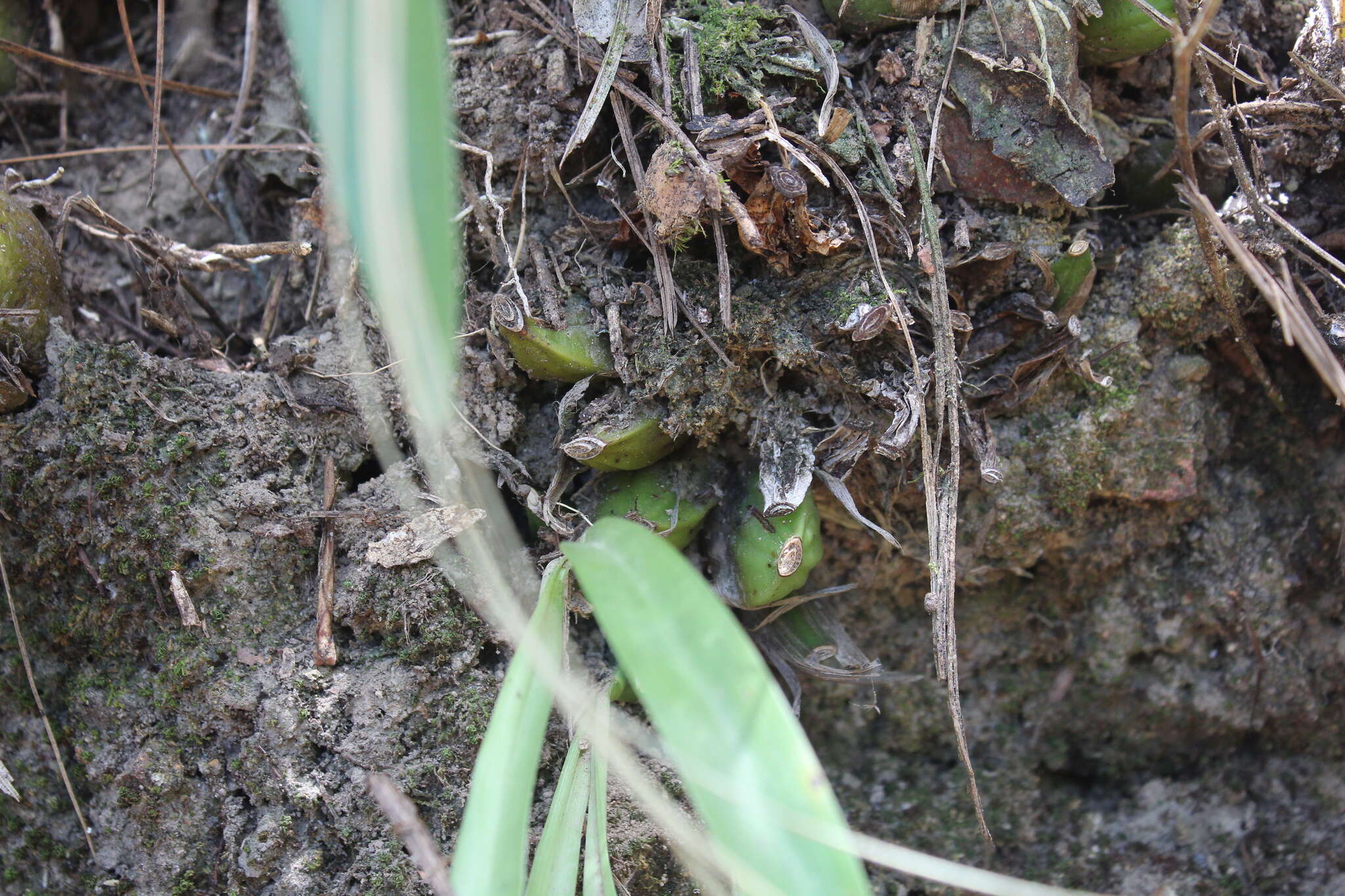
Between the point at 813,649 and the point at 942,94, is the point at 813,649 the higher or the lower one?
the lower one

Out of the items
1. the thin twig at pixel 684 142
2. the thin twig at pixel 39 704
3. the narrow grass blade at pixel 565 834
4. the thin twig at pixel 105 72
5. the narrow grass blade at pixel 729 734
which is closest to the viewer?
the narrow grass blade at pixel 729 734

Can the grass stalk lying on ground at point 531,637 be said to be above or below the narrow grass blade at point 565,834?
above

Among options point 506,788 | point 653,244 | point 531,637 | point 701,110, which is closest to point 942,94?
point 701,110

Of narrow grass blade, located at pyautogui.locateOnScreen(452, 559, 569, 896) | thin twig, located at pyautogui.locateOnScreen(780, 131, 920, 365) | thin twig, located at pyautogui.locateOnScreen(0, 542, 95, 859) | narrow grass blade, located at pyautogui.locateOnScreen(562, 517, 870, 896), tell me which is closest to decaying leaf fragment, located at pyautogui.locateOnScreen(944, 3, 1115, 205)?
thin twig, located at pyautogui.locateOnScreen(780, 131, 920, 365)

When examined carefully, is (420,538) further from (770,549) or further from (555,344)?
(770,549)

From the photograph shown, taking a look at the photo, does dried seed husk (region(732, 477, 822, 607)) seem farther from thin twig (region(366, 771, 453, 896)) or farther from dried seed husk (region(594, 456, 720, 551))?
thin twig (region(366, 771, 453, 896))

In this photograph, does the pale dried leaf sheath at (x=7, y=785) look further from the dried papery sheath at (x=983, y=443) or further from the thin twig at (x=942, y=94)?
the thin twig at (x=942, y=94)

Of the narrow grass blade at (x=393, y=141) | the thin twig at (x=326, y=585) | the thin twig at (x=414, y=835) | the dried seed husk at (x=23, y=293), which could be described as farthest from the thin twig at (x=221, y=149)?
the thin twig at (x=414, y=835)
